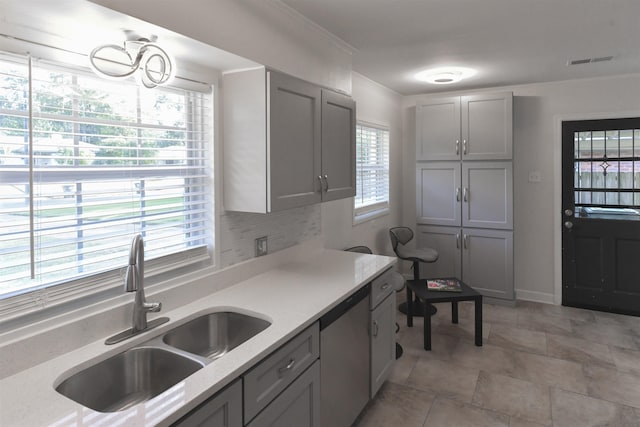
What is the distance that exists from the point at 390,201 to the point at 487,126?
51.0 inches

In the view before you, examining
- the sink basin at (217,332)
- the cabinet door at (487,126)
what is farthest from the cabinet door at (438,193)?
the sink basin at (217,332)

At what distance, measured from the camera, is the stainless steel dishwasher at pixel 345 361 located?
1938 mm

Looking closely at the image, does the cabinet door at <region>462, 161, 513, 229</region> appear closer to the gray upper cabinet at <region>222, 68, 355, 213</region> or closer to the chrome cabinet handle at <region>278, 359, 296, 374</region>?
the gray upper cabinet at <region>222, 68, 355, 213</region>

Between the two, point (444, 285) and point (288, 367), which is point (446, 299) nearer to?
point (444, 285)

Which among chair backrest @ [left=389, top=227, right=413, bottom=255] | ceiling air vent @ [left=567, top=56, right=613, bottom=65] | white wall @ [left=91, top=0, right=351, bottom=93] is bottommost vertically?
chair backrest @ [left=389, top=227, right=413, bottom=255]

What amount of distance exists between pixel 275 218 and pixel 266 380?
1.25 metres

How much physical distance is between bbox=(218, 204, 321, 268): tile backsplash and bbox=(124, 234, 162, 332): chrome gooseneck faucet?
1.88 ft

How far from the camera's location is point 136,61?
1.59m

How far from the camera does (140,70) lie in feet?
5.41

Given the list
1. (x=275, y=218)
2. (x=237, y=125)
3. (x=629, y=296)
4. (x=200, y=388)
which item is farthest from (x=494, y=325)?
(x=200, y=388)

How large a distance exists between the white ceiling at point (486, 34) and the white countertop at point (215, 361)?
5.07 ft

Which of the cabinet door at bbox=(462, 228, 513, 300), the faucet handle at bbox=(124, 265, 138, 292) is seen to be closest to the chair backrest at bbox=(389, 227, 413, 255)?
the cabinet door at bbox=(462, 228, 513, 300)

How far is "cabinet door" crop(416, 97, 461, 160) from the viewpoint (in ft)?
14.6

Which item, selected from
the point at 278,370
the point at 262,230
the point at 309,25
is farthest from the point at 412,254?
the point at 278,370
